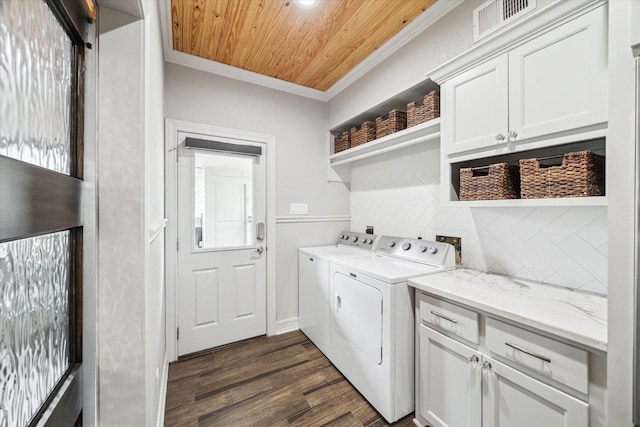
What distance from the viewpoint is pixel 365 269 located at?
1.83 meters

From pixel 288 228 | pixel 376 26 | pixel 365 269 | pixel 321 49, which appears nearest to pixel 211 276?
pixel 288 228

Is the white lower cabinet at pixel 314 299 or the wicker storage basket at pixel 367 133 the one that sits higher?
the wicker storage basket at pixel 367 133

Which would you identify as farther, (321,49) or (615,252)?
(321,49)

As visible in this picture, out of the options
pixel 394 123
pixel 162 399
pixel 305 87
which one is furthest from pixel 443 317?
pixel 305 87

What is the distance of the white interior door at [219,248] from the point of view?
2.39m

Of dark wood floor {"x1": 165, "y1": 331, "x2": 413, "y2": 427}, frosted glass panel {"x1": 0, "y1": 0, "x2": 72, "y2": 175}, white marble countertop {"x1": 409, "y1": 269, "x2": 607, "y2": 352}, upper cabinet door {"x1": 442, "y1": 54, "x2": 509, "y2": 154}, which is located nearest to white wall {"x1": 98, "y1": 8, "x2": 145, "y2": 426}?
frosted glass panel {"x1": 0, "y1": 0, "x2": 72, "y2": 175}

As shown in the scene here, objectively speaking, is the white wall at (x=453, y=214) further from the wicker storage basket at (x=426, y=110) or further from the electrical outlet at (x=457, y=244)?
the wicker storage basket at (x=426, y=110)

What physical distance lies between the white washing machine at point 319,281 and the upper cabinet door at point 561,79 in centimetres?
157

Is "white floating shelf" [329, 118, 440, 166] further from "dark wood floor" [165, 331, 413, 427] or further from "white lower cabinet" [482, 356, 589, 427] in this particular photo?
"dark wood floor" [165, 331, 413, 427]

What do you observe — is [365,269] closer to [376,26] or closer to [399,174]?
[399,174]

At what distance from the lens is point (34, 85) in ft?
Result: 1.92

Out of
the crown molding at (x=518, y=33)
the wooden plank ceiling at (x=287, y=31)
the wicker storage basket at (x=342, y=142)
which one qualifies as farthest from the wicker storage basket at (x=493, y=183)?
the wicker storage basket at (x=342, y=142)

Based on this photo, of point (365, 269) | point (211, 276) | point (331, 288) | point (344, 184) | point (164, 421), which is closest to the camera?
→ point (164, 421)

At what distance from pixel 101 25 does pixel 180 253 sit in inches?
73.2
